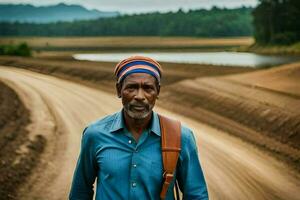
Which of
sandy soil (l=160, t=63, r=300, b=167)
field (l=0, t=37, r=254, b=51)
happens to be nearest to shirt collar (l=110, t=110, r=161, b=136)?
sandy soil (l=160, t=63, r=300, b=167)

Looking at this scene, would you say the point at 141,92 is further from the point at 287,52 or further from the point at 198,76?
the point at 287,52

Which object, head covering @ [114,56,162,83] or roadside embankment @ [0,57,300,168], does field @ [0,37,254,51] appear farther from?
head covering @ [114,56,162,83]

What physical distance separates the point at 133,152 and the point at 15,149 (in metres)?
10.1

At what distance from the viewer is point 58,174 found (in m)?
10.5

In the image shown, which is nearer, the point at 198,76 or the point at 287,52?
the point at 198,76

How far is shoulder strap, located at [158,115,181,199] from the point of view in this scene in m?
2.84

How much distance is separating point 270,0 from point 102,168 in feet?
264

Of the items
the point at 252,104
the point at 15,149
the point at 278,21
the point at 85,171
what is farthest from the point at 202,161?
the point at 278,21

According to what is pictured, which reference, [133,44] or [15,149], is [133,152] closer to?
[15,149]

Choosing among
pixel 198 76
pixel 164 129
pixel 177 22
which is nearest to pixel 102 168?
pixel 164 129

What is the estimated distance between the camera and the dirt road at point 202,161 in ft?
30.5

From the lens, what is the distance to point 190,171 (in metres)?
2.97

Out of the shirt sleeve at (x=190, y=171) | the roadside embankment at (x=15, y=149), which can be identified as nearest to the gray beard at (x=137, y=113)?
the shirt sleeve at (x=190, y=171)

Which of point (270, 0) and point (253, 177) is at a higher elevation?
point (270, 0)
